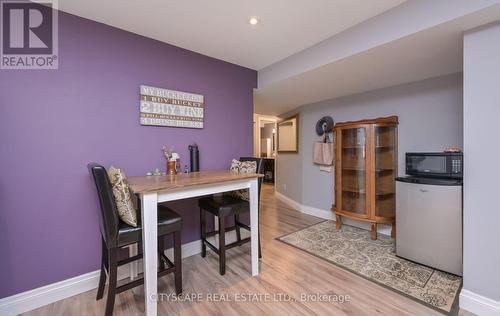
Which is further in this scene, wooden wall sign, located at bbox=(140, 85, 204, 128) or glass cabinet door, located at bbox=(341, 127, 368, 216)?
glass cabinet door, located at bbox=(341, 127, 368, 216)

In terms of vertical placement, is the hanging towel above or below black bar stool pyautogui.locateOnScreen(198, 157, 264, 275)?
above

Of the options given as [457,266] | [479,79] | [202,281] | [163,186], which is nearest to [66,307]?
[202,281]

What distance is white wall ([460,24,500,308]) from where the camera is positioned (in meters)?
1.45

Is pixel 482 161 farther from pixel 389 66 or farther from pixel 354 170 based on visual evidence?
pixel 354 170

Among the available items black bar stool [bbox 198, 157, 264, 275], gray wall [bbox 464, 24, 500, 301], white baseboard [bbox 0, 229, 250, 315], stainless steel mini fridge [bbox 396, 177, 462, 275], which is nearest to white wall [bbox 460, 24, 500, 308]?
gray wall [bbox 464, 24, 500, 301]

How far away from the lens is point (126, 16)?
5.93ft

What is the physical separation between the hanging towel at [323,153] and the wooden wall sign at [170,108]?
6.91 feet

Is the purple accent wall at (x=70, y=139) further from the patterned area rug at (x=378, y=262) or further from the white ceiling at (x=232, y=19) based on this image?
the patterned area rug at (x=378, y=262)

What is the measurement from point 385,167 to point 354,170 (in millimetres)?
384

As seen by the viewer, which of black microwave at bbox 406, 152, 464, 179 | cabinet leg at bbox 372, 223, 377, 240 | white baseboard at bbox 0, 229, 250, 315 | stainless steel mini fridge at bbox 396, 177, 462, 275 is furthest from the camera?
cabinet leg at bbox 372, 223, 377, 240

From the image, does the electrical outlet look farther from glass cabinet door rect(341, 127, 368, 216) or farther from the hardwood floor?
the hardwood floor

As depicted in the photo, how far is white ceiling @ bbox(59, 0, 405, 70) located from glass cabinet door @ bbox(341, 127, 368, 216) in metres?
1.46

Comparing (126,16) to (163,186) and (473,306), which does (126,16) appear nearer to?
(163,186)

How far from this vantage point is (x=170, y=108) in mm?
2279
